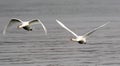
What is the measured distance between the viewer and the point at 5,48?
38.2 metres

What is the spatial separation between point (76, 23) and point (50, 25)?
275cm

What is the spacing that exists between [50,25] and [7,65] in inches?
860

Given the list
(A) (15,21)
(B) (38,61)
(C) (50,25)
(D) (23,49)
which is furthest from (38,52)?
(C) (50,25)

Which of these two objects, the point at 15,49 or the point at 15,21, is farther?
the point at 15,49

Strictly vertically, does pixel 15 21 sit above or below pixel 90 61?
above

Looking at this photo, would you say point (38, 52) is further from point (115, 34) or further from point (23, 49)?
point (115, 34)

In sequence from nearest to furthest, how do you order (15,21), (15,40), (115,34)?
(15,21) < (15,40) < (115,34)

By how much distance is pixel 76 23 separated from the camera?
55.0m

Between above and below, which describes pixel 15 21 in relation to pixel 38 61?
above

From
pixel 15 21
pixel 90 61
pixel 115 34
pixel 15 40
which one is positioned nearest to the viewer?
pixel 15 21

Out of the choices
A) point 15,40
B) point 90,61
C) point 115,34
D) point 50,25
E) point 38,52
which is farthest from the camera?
point 50,25

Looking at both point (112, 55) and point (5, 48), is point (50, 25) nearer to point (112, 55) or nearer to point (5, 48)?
point (5, 48)

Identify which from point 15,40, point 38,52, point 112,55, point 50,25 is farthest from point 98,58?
point 50,25

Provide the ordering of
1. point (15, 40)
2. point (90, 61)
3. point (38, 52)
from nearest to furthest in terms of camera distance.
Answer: point (90, 61) → point (38, 52) → point (15, 40)
